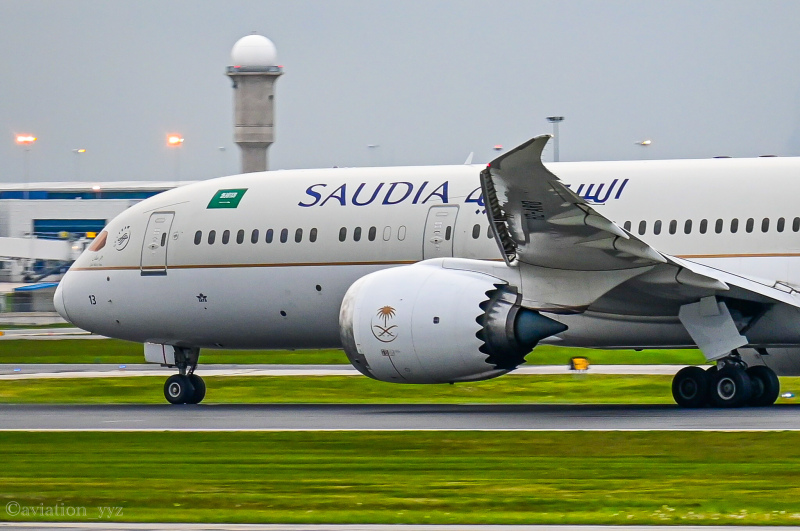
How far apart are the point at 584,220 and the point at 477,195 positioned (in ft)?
11.6

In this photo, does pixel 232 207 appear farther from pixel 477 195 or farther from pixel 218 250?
pixel 477 195

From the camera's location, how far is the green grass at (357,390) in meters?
25.2

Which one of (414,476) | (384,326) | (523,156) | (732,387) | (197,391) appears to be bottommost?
(197,391)

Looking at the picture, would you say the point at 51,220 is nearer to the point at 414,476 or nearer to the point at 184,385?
the point at 184,385

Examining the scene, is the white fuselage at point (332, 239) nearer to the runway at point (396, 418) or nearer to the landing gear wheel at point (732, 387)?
the landing gear wheel at point (732, 387)

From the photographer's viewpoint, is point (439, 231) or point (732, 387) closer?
point (732, 387)

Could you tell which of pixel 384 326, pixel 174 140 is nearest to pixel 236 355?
pixel 384 326

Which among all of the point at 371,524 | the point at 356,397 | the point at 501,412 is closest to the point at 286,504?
the point at 371,524

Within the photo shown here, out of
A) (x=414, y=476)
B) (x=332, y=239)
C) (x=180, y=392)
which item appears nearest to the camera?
(x=414, y=476)

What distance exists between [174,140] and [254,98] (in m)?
15.4

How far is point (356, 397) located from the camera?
26109 millimetres

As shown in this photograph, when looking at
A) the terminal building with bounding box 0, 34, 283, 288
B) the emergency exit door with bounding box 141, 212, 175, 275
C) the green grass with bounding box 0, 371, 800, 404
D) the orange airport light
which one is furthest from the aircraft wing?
the orange airport light

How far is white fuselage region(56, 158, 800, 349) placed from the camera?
1958cm

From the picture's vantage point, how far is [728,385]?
1931cm
